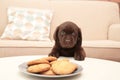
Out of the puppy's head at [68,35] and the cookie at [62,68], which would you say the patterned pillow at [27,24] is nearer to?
the puppy's head at [68,35]

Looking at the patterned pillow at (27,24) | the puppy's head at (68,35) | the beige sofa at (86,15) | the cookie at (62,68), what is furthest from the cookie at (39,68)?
the beige sofa at (86,15)

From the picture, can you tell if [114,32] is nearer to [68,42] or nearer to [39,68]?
[68,42]

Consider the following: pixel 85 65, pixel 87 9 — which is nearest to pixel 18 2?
pixel 87 9

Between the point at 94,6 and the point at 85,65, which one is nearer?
the point at 85,65

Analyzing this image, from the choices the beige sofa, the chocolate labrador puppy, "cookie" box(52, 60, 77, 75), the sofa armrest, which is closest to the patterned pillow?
the beige sofa

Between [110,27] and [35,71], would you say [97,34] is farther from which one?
[35,71]

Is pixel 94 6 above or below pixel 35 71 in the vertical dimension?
above

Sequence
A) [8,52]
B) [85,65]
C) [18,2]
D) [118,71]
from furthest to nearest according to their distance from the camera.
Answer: [18,2], [8,52], [85,65], [118,71]
